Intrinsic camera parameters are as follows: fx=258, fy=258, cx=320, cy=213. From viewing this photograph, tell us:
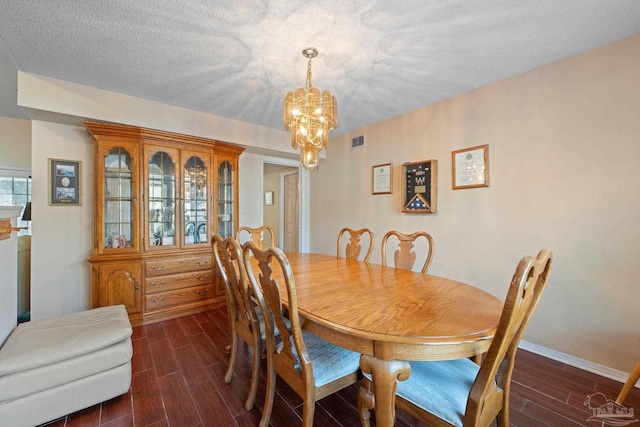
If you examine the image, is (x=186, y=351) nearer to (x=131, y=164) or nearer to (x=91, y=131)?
(x=131, y=164)

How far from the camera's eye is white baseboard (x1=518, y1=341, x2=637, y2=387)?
1.85 metres

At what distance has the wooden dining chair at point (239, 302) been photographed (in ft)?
4.97

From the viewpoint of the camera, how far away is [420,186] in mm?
3031

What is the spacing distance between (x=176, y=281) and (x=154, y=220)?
2.44 ft

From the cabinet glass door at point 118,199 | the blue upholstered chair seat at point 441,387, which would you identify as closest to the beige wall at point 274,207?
the cabinet glass door at point 118,199

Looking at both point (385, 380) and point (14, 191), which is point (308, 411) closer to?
point (385, 380)

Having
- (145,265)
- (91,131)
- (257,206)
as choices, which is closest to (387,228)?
(257,206)

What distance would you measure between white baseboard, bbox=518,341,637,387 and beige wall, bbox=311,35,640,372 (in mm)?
39

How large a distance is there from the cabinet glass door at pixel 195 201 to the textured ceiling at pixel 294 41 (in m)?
0.85

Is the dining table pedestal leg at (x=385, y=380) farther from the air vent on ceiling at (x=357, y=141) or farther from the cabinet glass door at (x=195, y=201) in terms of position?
the air vent on ceiling at (x=357, y=141)

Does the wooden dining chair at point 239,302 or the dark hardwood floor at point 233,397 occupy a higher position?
the wooden dining chair at point 239,302

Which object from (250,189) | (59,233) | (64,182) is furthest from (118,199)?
(250,189)

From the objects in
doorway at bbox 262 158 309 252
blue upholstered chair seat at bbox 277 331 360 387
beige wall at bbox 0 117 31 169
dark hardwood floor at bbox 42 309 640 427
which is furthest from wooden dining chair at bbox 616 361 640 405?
beige wall at bbox 0 117 31 169

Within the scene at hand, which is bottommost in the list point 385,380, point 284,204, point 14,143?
point 385,380
